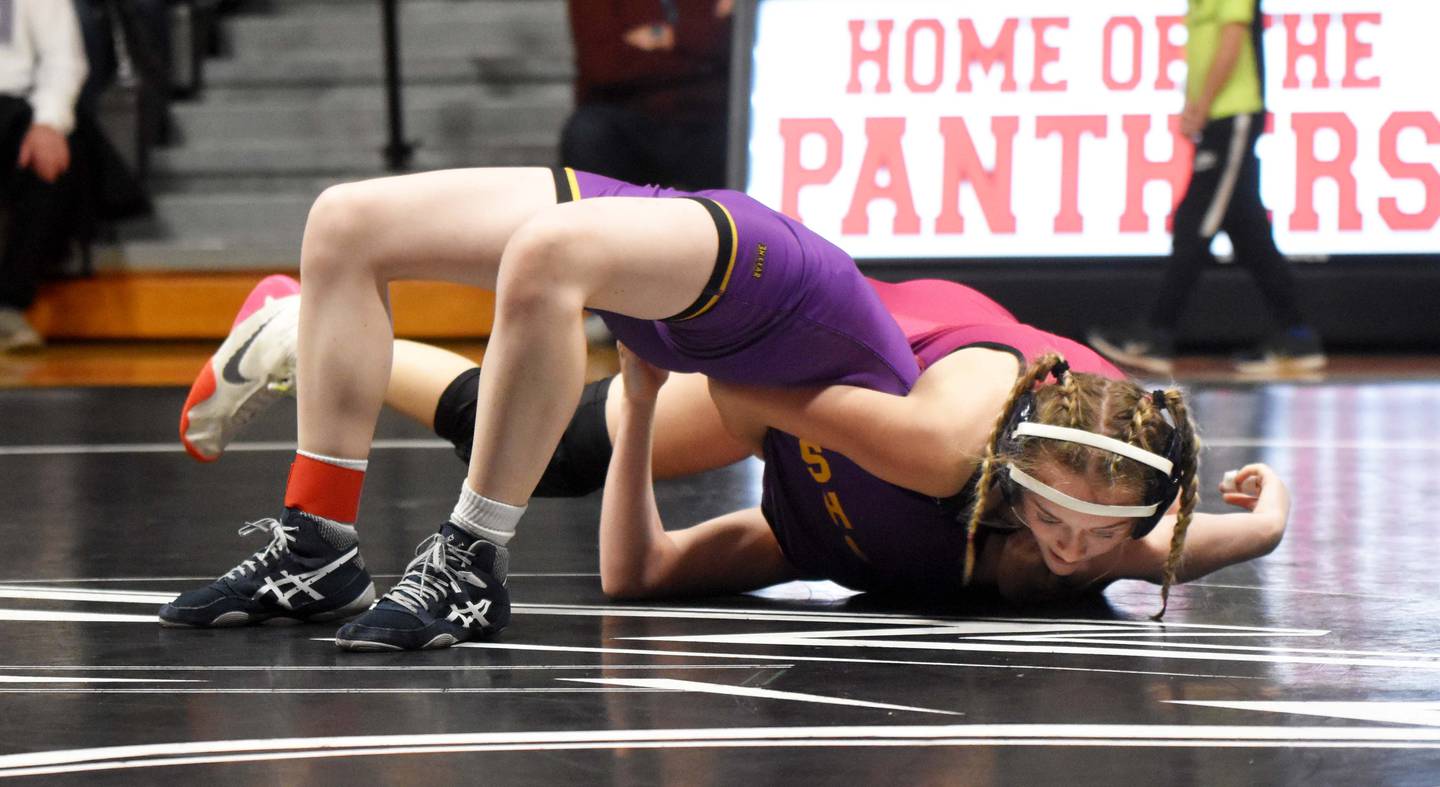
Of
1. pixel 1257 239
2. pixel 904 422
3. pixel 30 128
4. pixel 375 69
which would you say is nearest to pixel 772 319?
pixel 904 422

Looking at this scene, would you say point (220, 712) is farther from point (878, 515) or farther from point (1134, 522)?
point (1134, 522)

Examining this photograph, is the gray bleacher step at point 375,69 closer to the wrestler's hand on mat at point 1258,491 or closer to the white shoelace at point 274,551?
the wrestler's hand on mat at point 1258,491

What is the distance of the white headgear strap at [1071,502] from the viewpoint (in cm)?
198

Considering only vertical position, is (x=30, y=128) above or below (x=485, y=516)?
above

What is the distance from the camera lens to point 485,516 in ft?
6.63

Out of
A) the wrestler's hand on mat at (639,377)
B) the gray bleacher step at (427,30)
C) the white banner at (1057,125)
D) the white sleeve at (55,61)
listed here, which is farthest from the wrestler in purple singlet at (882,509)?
the gray bleacher step at (427,30)

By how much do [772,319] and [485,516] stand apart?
16.3 inches

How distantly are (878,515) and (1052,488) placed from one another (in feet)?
0.87

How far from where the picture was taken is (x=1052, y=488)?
198 centimetres

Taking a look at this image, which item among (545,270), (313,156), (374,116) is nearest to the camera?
(545,270)

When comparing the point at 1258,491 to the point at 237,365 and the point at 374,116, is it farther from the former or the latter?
the point at 374,116

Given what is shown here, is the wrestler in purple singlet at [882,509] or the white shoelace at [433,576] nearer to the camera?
the white shoelace at [433,576]

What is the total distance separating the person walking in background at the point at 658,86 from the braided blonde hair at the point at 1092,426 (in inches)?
157

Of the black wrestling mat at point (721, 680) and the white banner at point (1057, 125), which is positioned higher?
the white banner at point (1057, 125)
